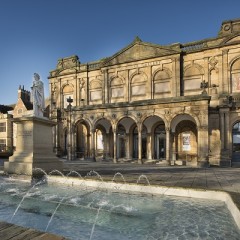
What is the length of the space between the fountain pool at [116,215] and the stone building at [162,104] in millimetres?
14673

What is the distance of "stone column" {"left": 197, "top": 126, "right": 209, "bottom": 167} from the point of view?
2017 centimetres

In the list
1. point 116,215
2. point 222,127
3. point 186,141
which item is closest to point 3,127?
point 186,141

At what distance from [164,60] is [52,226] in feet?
85.6

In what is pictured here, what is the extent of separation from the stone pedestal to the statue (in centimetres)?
68

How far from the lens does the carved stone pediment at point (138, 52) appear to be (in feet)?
92.2

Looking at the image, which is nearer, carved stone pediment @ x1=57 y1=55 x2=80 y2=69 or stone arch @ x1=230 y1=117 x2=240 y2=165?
stone arch @ x1=230 y1=117 x2=240 y2=165

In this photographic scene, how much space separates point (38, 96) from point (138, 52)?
19.8 meters

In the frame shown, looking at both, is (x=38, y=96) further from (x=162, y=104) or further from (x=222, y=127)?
(x=222, y=127)

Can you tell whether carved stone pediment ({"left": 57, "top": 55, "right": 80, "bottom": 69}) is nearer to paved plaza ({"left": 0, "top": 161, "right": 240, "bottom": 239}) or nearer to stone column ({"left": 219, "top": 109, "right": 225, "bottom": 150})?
stone column ({"left": 219, "top": 109, "right": 225, "bottom": 150})

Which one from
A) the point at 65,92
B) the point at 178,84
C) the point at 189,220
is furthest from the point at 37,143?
the point at 65,92

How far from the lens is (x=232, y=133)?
24.2m

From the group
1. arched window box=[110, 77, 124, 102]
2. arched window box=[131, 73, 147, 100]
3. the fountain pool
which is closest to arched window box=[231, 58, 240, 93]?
arched window box=[131, 73, 147, 100]

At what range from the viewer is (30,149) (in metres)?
12.2

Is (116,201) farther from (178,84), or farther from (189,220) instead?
(178,84)
